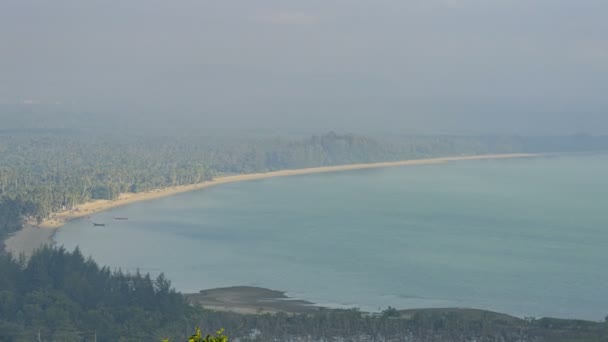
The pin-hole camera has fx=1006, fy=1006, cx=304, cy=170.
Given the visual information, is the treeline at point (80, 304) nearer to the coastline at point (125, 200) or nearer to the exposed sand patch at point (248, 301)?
the exposed sand patch at point (248, 301)

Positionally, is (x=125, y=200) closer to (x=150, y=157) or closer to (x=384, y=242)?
(x=384, y=242)

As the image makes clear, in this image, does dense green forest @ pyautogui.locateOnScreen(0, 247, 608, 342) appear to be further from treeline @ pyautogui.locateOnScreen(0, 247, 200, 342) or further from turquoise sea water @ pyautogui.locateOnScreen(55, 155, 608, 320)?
→ turquoise sea water @ pyautogui.locateOnScreen(55, 155, 608, 320)

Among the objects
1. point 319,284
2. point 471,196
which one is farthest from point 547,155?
point 319,284

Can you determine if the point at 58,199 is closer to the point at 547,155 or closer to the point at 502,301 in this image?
the point at 502,301

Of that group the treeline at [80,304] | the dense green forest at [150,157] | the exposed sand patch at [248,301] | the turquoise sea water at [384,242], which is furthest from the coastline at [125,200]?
the exposed sand patch at [248,301]

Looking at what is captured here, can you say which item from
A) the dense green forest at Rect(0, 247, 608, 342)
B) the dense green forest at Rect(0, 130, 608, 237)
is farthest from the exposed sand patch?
the dense green forest at Rect(0, 130, 608, 237)
